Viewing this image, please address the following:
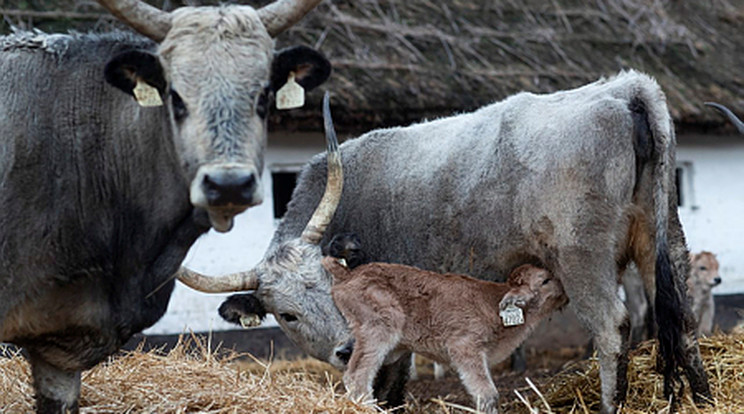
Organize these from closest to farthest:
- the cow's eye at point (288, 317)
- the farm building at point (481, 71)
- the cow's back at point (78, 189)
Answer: the cow's back at point (78, 189)
the cow's eye at point (288, 317)
the farm building at point (481, 71)

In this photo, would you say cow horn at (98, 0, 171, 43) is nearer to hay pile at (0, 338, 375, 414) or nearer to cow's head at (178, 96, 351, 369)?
hay pile at (0, 338, 375, 414)

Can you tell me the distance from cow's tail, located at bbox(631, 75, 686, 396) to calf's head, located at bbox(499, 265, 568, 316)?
586mm

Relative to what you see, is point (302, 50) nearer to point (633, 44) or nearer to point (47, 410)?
point (47, 410)

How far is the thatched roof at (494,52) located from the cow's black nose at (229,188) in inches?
244

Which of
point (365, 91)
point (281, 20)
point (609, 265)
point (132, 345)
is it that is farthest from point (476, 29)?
point (281, 20)

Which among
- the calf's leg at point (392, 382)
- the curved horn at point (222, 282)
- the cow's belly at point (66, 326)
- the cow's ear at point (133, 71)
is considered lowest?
the calf's leg at point (392, 382)

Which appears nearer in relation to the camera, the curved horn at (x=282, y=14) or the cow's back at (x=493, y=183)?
the curved horn at (x=282, y=14)

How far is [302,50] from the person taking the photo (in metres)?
4.05

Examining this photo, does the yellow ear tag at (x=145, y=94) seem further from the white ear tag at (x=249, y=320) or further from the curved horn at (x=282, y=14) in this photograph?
the white ear tag at (x=249, y=320)

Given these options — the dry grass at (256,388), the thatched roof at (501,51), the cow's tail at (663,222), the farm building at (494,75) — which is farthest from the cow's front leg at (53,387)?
the thatched roof at (501,51)

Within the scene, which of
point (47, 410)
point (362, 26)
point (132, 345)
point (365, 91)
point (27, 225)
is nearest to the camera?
point (27, 225)

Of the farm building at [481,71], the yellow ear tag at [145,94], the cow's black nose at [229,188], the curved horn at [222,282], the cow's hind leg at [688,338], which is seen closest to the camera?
the cow's black nose at [229,188]

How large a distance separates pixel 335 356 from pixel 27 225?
2465 mm

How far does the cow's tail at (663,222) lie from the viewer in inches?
211
